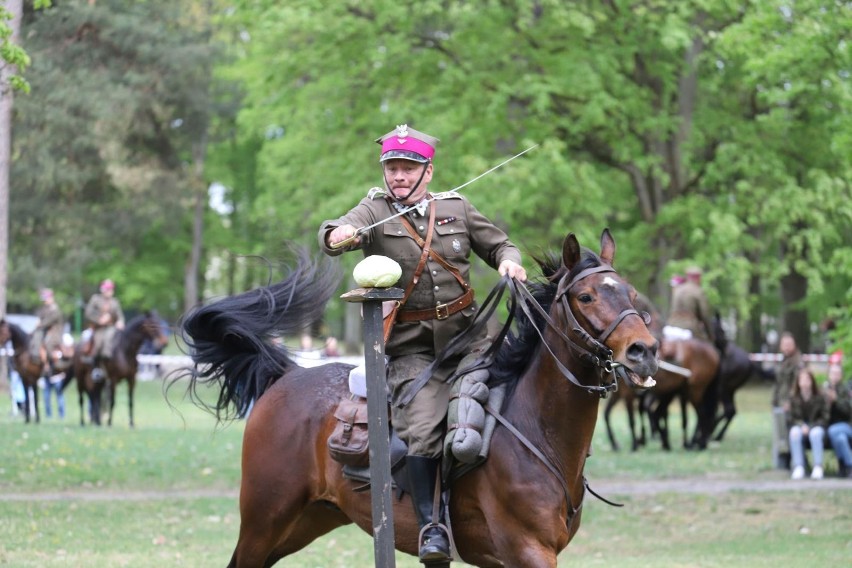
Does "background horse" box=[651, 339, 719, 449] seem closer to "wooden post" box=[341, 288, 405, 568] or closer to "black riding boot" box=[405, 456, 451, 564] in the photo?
"black riding boot" box=[405, 456, 451, 564]

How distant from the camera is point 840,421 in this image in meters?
16.0

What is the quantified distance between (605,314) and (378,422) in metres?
1.24

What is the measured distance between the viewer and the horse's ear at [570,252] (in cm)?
622

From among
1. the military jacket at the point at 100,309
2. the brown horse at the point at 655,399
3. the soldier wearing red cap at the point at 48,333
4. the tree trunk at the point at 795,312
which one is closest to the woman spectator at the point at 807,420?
the brown horse at the point at 655,399

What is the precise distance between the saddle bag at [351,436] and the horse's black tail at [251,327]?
3.46 feet

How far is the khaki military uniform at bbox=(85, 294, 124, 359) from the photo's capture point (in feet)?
77.6

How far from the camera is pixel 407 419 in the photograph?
660 centimetres

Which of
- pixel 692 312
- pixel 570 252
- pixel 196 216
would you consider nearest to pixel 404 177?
pixel 570 252

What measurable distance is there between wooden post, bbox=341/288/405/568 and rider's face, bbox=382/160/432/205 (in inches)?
48.0

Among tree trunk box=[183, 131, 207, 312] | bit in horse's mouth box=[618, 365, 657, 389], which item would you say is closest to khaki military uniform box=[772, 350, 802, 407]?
bit in horse's mouth box=[618, 365, 657, 389]

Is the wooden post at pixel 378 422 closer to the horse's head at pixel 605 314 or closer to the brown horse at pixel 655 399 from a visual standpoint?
the horse's head at pixel 605 314

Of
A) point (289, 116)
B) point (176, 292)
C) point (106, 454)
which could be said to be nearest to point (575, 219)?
point (289, 116)

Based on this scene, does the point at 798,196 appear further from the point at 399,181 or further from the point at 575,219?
the point at 399,181

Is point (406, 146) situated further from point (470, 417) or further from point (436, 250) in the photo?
point (470, 417)
